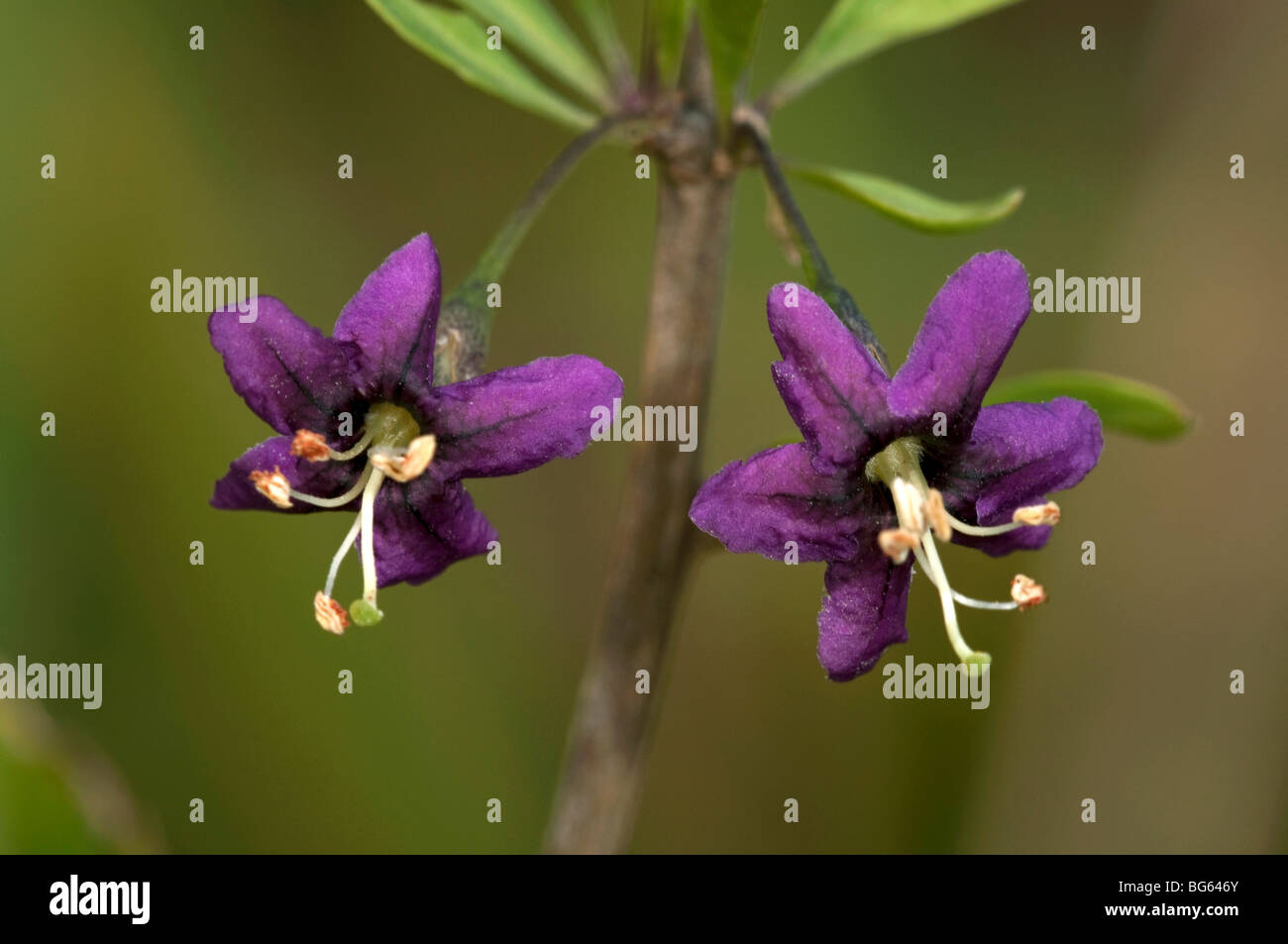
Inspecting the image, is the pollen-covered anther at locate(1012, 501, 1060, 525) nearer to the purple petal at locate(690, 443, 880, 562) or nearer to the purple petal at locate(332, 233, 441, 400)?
the purple petal at locate(690, 443, 880, 562)

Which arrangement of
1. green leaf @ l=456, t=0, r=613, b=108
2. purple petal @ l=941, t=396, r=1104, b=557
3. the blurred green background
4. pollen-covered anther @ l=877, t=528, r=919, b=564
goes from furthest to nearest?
the blurred green background < green leaf @ l=456, t=0, r=613, b=108 < purple petal @ l=941, t=396, r=1104, b=557 < pollen-covered anther @ l=877, t=528, r=919, b=564

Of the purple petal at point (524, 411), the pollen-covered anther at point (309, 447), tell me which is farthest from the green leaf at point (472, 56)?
the pollen-covered anther at point (309, 447)

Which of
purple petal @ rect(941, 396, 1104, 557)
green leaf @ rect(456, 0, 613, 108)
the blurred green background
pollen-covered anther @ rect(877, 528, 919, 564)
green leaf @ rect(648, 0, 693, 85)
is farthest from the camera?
the blurred green background

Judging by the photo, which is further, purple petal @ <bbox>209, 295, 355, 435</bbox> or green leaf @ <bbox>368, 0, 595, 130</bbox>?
green leaf @ <bbox>368, 0, 595, 130</bbox>

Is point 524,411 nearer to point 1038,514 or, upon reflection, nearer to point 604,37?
point 1038,514

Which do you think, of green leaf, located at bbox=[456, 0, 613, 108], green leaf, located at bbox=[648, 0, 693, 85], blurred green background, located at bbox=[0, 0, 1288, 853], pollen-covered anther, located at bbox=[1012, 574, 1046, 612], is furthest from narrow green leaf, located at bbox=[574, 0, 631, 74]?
blurred green background, located at bbox=[0, 0, 1288, 853]
